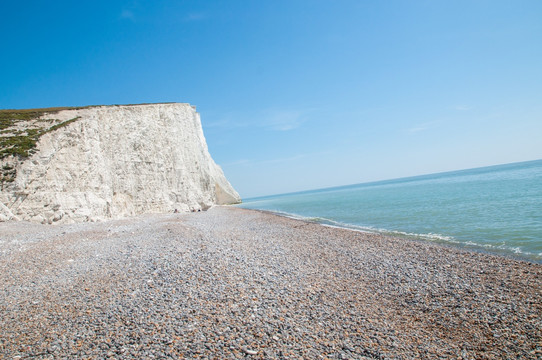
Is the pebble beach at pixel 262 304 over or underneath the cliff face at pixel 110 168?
underneath

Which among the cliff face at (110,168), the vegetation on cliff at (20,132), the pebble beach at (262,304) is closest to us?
the pebble beach at (262,304)

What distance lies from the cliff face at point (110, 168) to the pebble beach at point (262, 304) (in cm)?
782

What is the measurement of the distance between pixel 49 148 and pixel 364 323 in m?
21.8

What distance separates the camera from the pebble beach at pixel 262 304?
423 centimetres

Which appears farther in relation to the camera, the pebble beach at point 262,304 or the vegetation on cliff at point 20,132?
the vegetation on cliff at point 20,132

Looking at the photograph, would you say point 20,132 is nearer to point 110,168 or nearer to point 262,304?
point 110,168

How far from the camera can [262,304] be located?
5.50m

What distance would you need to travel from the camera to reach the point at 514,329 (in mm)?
4969

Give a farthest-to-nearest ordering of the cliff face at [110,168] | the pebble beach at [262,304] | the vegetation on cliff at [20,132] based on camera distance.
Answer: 1. the cliff face at [110,168]
2. the vegetation on cliff at [20,132]
3. the pebble beach at [262,304]

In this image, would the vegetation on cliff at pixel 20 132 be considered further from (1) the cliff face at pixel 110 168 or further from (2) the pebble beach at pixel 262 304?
(2) the pebble beach at pixel 262 304

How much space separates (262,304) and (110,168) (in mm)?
22744

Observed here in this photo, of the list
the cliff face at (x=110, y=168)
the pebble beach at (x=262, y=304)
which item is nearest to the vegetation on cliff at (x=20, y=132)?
the cliff face at (x=110, y=168)

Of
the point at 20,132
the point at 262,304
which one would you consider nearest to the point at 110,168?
the point at 20,132

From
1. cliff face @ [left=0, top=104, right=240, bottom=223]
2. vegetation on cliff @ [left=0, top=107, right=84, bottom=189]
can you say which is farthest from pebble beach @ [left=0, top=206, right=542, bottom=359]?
vegetation on cliff @ [left=0, top=107, right=84, bottom=189]
